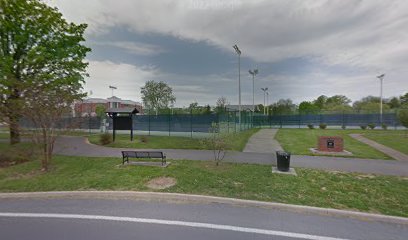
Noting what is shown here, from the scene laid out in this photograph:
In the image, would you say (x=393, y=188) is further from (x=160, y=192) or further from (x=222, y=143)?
(x=160, y=192)

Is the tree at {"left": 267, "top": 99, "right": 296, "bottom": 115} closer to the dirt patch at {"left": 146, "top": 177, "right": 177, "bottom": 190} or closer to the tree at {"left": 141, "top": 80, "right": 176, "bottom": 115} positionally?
the tree at {"left": 141, "top": 80, "right": 176, "bottom": 115}

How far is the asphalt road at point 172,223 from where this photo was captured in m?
3.72

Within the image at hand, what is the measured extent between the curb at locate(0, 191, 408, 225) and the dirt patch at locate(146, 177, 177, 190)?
60 centimetres

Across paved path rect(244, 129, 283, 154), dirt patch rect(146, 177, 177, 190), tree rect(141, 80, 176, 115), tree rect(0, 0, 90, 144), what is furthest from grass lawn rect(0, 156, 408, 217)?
tree rect(141, 80, 176, 115)

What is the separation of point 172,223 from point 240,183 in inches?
113

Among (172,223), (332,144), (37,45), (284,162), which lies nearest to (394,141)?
(332,144)

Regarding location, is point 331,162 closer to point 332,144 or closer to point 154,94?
point 332,144

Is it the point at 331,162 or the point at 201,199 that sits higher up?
the point at 331,162

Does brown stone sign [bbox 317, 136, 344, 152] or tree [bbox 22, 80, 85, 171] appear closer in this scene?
tree [bbox 22, 80, 85, 171]

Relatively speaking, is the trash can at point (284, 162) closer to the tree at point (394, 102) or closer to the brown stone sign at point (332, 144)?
the brown stone sign at point (332, 144)

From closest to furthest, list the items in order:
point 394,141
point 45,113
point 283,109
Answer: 1. point 45,113
2. point 394,141
3. point 283,109

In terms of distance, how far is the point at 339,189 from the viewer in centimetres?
599

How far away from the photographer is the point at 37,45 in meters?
15.1

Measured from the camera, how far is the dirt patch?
6156 millimetres
